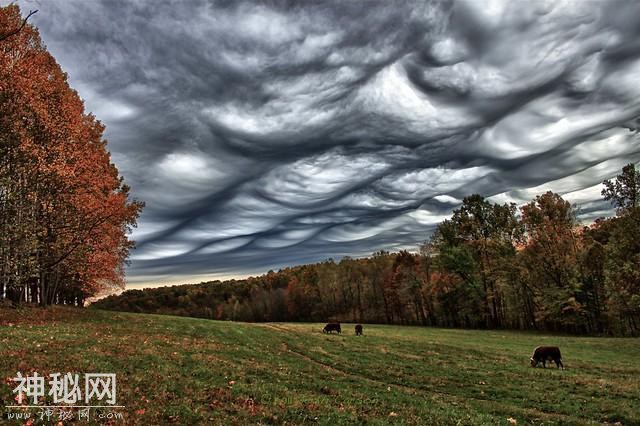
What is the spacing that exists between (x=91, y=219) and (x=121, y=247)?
46.6 ft

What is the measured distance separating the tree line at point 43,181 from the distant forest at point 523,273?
59785 mm

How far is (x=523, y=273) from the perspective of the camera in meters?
67.7

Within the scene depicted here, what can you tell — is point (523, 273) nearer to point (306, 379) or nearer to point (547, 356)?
point (547, 356)

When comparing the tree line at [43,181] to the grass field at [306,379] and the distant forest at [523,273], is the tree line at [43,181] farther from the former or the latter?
the distant forest at [523,273]

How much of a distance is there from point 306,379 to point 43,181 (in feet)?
74.9

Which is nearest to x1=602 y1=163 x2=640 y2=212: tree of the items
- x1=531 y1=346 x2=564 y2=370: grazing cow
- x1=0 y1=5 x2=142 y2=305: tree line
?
x1=531 y1=346 x2=564 y2=370: grazing cow

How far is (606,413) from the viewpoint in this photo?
1823 cm

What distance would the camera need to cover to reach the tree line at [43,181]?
941 inches

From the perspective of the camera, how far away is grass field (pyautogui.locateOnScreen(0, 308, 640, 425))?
1325 cm

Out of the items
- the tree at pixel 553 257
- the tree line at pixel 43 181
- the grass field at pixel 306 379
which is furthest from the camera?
the tree at pixel 553 257

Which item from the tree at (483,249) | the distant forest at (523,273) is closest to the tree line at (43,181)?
the distant forest at (523,273)

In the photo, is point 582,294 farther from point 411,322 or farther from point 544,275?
point 411,322

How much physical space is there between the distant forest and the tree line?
59.8 metres

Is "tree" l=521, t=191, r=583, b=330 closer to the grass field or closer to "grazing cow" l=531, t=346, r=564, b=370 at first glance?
the grass field
